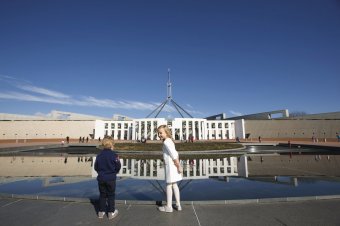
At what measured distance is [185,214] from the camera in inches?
181

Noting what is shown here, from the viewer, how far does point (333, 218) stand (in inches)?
166

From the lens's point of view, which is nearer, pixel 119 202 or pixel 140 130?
pixel 119 202

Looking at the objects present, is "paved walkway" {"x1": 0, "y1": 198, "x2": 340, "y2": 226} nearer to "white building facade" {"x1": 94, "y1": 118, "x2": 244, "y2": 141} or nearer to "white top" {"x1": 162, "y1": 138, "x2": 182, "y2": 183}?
"white top" {"x1": 162, "y1": 138, "x2": 182, "y2": 183}

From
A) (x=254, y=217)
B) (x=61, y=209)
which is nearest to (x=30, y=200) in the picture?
(x=61, y=209)

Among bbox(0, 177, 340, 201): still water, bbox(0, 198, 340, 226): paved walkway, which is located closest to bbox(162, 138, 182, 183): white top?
bbox(0, 198, 340, 226): paved walkway

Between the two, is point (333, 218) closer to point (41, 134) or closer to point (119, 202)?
point (119, 202)

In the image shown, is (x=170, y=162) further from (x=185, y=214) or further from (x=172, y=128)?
(x=172, y=128)

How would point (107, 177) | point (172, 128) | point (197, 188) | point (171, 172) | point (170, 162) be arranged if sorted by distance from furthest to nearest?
point (172, 128), point (197, 188), point (170, 162), point (171, 172), point (107, 177)

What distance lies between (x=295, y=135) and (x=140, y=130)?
5068 cm

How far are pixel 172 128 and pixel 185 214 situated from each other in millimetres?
64272

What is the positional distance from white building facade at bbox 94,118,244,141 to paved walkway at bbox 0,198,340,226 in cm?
6094

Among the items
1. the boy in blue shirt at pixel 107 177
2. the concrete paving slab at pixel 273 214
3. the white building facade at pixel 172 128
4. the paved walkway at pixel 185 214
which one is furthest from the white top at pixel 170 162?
the white building facade at pixel 172 128

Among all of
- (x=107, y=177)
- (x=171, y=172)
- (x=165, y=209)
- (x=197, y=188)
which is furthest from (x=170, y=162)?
(x=197, y=188)

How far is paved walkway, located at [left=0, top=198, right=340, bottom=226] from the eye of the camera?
13.6 feet
